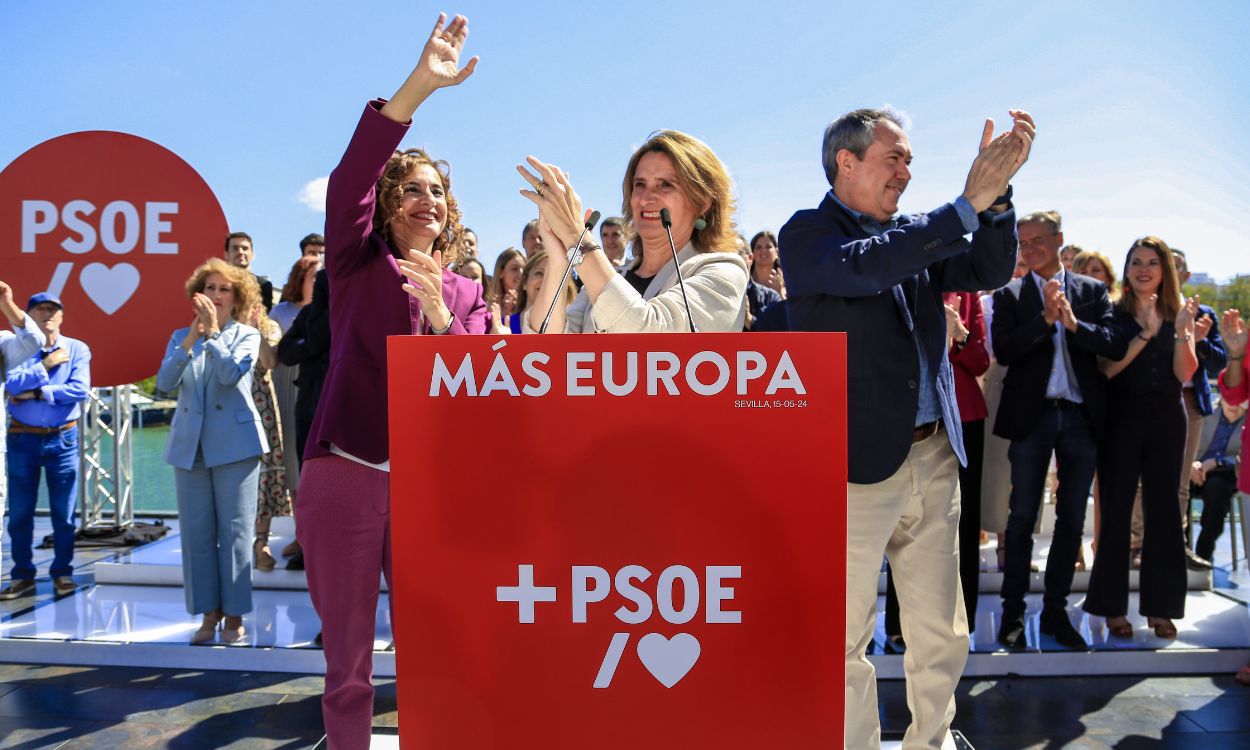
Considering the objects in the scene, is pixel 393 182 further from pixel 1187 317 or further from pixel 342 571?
pixel 1187 317

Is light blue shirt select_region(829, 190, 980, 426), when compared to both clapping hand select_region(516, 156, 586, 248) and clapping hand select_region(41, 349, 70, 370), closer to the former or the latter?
clapping hand select_region(516, 156, 586, 248)

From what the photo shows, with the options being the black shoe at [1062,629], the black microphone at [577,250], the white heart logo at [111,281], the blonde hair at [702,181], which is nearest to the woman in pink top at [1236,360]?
the black shoe at [1062,629]

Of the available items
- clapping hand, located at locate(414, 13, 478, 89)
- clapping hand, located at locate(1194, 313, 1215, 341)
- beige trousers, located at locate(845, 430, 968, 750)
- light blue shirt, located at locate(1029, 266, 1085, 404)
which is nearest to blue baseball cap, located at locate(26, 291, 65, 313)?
clapping hand, located at locate(414, 13, 478, 89)

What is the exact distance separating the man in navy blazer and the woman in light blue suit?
270cm

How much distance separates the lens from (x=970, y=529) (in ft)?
12.8

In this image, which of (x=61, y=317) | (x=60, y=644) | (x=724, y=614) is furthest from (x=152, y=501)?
(x=724, y=614)

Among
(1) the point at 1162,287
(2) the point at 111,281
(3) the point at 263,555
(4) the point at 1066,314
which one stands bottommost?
(3) the point at 263,555

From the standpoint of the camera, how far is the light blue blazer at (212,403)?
3.91 m

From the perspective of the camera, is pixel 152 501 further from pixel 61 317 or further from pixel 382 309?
pixel 382 309

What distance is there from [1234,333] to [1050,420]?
0.89m

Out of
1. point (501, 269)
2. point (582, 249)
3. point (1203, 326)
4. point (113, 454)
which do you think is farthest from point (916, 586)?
point (113, 454)

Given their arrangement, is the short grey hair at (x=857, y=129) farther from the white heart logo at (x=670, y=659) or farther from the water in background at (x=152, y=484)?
the water in background at (x=152, y=484)

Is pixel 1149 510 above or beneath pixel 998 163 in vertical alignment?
beneath

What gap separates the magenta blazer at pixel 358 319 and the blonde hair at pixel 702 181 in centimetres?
59
